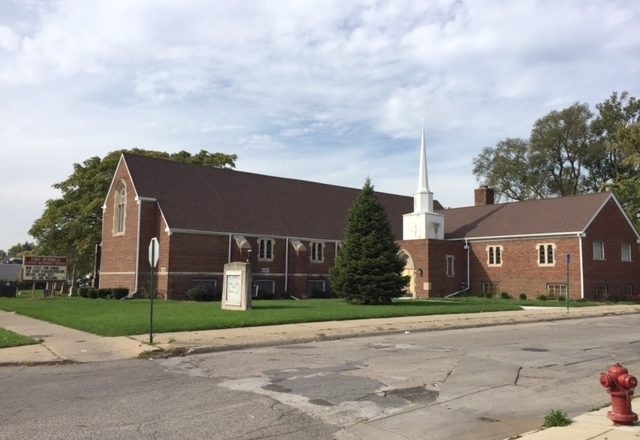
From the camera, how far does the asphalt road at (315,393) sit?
732cm

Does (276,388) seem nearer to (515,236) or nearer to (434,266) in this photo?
(434,266)

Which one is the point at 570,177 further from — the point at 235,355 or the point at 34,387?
the point at 34,387

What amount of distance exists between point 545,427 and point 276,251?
121 feet

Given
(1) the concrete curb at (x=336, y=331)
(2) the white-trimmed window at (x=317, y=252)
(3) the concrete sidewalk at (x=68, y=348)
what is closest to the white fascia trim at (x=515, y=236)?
(2) the white-trimmed window at (x=317, y=252)

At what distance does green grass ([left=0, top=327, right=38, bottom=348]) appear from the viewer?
14.7 meters

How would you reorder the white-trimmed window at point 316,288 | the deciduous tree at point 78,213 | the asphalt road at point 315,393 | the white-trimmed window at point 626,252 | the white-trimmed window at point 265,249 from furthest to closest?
the deciduous tree at point 78,213 → the white-trimmed window at point 316,288 → the white-trimmed window at point 626,252 → the white-trimmed window at point 265,249 → the asphalt road at point 315,393

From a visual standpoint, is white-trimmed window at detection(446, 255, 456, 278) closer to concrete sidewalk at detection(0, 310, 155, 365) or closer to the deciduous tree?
the deciduous tree

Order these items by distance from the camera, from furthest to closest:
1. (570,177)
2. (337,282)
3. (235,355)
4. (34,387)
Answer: (570,177), (337,282), (235,355), (34,387)

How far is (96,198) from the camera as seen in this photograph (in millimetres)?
49969

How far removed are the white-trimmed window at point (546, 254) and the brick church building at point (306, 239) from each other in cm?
8

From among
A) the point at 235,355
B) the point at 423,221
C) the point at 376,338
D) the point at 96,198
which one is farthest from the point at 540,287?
the point at 96,198

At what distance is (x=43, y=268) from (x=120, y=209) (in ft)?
22.6

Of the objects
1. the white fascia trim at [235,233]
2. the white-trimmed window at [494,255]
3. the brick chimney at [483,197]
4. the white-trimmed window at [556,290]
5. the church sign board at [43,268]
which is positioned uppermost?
the brick chimney at [483,197]

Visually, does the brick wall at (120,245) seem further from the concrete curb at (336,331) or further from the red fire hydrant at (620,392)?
the red fire hydrant at (620,392)
